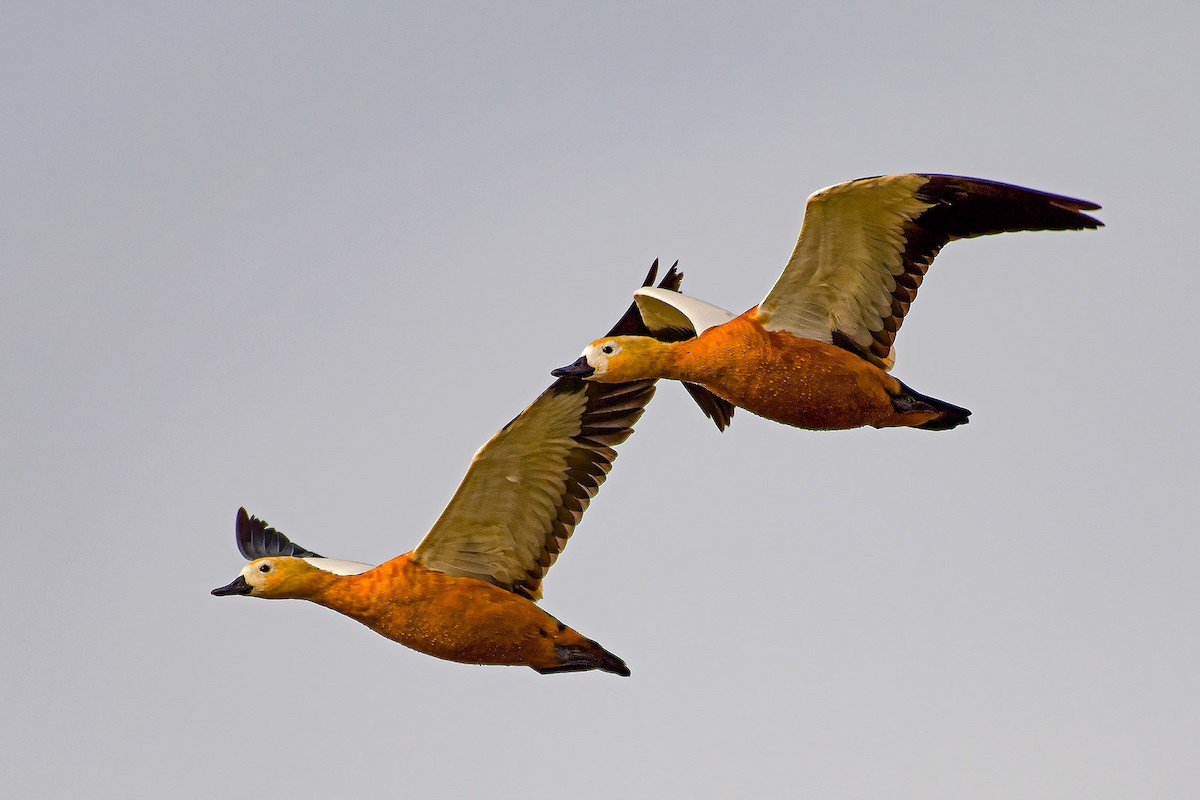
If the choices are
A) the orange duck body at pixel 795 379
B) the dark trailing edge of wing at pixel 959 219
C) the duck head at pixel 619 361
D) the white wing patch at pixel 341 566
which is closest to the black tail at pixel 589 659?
the white wing patch at pixel 341 566

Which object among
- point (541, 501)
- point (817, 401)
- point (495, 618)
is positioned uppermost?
point (817, 401)

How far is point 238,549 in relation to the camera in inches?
854

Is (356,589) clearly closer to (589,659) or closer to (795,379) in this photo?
(589,659)

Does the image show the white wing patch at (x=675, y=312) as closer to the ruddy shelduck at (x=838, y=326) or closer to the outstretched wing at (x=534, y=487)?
the ruddy shelduck at (x=838, y=326)

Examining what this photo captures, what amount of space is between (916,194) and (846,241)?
0.77m

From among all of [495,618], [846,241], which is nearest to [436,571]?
[495,618]

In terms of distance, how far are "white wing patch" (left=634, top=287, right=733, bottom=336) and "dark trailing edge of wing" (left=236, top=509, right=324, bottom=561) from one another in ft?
14.8

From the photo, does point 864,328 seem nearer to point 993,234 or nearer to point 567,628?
point 993,234

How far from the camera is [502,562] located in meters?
19.6

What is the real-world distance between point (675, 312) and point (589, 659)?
12.1 ft

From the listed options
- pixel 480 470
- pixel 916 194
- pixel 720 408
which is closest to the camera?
pixel 916 194

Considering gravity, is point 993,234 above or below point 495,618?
above

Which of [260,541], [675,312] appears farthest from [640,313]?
[260,541]

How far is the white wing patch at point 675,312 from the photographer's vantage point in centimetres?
1898
